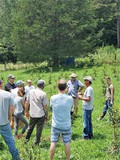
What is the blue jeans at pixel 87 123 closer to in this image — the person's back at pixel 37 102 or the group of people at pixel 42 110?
the group of people at pixel 42 110

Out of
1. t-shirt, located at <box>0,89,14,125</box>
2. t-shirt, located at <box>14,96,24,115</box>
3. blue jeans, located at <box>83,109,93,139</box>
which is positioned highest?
t-shirt, located at <box>0,89,14,125</box>

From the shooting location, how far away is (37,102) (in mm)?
8539

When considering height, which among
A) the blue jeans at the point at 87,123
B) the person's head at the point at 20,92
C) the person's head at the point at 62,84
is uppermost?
the person's head at the point at 62,84

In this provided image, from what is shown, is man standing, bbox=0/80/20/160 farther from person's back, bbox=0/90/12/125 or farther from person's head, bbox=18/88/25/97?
person's head, bbox=18/88/25/97

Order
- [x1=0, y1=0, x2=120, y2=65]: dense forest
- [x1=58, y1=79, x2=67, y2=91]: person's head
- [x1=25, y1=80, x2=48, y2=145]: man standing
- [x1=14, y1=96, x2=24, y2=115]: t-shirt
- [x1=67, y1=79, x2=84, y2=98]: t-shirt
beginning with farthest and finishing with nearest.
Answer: [x1=0, y1=0, x2=120, y2=65]: dense forest < [x1=67, y1=79, x2=84, y2=98]: t-shirt < [x1=14, y1=96, x2=24, y2=115]: t-shirt < [x1=25, y1=80, x2=48, y2=145]: man standing < [x1=58, y1=79, x2=67, y2=91]: person's head

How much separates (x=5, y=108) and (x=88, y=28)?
Answer: 27.5 metres

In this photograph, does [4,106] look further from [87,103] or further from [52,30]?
[52,30]

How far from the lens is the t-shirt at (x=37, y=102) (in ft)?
27.9

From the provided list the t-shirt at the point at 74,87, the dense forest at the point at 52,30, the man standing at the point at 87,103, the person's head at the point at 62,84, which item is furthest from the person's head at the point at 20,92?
the dense forest at the point at 52,30

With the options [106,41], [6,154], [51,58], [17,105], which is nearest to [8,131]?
[6,154]

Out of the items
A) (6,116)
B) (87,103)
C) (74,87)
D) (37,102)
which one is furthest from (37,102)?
(74,87)

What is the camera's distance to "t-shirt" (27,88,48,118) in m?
8.51

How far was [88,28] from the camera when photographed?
33812mm

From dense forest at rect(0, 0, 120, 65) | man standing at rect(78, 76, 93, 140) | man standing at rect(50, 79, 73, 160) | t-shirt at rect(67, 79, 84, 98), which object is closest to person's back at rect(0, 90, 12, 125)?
man standing at rect(50, 79, 73, 160)
